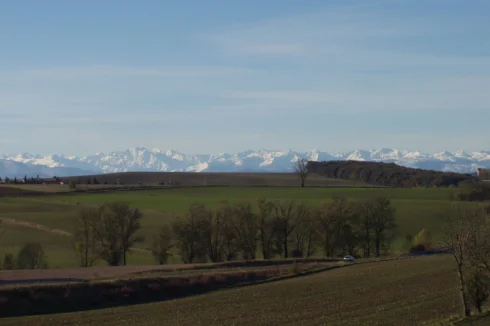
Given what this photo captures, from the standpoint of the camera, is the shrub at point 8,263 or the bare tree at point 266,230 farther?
the bare tree at point 266,230

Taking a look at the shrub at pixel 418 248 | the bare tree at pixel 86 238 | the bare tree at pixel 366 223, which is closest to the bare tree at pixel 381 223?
the bare tree at pixel 366 223

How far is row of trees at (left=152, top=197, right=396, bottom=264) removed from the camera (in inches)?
3386

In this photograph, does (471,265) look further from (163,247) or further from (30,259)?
(30,259)

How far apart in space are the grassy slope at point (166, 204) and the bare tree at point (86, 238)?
1.99 m

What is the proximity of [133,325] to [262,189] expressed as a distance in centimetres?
12075

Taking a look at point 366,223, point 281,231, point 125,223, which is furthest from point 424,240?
point 125,223

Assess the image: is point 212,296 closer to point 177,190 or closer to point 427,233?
point 427,233

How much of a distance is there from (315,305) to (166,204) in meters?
87.7

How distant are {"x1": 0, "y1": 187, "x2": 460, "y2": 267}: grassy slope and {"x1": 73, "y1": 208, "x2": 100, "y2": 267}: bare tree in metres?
1.99

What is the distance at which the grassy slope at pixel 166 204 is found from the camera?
318 feet

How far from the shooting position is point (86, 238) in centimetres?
8544

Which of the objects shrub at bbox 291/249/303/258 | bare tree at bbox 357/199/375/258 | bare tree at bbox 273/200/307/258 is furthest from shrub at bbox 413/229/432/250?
bare tree at bbox 273/200/307/258

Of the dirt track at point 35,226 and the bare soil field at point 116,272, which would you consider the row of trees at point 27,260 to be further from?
the dirt track at point 35,226

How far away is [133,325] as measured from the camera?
3712cm
